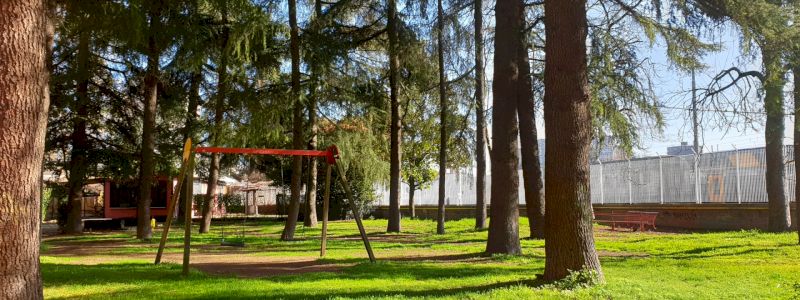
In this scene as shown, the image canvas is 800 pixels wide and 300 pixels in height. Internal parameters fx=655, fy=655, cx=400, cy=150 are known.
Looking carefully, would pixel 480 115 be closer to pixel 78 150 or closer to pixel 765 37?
pixel 765 37

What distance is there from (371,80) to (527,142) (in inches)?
249

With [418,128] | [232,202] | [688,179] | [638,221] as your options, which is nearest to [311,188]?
[418,128]

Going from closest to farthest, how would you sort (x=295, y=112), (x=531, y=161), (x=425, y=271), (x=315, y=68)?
(x=425, y=271), (x=531, y=161), (x=315, y=68), (x=295, y=112)

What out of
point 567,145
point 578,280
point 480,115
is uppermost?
point 480,115

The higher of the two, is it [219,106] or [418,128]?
[418,128]

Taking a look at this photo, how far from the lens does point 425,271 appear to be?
1100cm

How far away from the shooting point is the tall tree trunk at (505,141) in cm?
1356

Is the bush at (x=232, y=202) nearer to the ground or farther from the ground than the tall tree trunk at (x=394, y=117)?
nearer to the ground

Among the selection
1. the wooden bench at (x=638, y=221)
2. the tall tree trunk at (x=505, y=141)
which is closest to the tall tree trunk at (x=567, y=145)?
the tall tree trunk at (x=505, y=141)

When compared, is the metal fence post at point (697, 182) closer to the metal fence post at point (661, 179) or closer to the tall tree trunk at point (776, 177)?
the metal fence post at point (661, 179)

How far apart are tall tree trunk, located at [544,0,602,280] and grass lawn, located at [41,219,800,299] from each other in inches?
19.4

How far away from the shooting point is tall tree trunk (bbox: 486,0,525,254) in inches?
534

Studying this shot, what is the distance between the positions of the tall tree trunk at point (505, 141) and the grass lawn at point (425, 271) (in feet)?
2.65

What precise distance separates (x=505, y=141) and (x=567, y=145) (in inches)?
183
